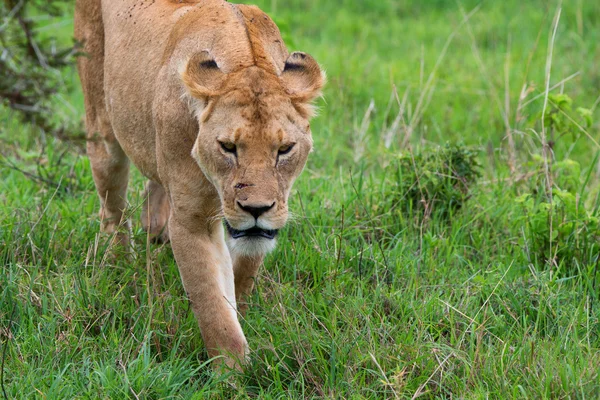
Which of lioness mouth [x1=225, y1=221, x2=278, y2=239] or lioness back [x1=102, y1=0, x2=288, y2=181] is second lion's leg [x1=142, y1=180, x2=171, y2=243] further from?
lioness mouth [x1=225, y1=221, x2=278, y2=239]

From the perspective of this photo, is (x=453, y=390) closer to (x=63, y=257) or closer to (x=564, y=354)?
(x=564, y=354)

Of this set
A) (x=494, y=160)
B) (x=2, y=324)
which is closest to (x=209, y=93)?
(x=2, y=324)

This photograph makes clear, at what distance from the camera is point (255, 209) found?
3525 mm

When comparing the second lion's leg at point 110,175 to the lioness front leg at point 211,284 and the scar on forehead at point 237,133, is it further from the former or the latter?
the scar on forehead at point 237,133

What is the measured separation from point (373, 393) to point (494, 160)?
3.21 metres

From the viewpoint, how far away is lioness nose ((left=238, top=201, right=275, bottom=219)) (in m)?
3.51

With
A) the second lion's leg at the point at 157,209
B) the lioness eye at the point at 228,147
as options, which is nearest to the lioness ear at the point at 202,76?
the lioness eye at the point at 228,147

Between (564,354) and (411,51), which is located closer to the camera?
(564,354)

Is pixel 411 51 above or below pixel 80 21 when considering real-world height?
below

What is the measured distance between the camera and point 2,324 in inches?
154

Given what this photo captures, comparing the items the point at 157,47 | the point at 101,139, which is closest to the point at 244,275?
the point at 157,47

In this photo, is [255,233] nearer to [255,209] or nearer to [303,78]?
[255,209]

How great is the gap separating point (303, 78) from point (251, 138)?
0.47 meters

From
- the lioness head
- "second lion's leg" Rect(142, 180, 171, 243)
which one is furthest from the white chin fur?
"second lion's leg" Rect(142, 180, 171, 243)
